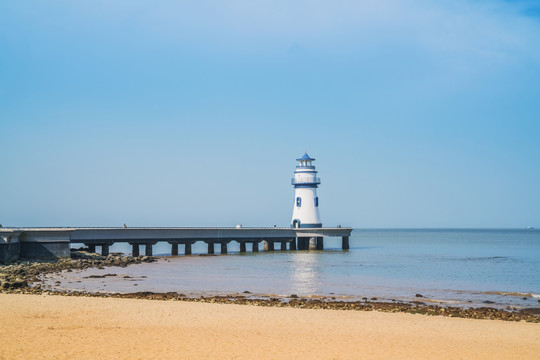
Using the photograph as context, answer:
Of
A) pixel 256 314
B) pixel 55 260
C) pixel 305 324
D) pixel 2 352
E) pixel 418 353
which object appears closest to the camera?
pixel 2 352

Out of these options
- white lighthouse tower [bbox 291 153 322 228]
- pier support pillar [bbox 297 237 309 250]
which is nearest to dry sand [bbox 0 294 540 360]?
white lighthouse tower [bbox 291 153 322 228]

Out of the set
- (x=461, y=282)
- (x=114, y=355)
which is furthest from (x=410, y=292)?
(x=114, y=355)

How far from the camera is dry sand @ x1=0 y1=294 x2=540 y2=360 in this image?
11.3 m

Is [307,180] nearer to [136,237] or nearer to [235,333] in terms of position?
[136,237]

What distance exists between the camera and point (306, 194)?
50.7 metres

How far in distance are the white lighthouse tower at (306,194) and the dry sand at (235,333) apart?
1319 inches

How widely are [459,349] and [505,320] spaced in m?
4.75

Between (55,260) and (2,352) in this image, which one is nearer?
(2,352)

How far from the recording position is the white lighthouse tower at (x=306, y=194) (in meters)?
50.7

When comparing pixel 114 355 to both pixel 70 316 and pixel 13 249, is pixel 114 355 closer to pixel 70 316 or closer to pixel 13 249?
pixel 70 316

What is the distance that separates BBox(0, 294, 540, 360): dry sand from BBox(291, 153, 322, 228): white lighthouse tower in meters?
33.5

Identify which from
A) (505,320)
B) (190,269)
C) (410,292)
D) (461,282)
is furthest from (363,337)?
(190,269)

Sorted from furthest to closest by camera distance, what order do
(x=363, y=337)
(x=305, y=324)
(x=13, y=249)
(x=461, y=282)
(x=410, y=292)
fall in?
(x=13, y=249) < (x=461, y=282) < (x=410, y=292) < (x=305, y=324) < (x=363, y=337)

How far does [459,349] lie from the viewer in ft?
39.6
